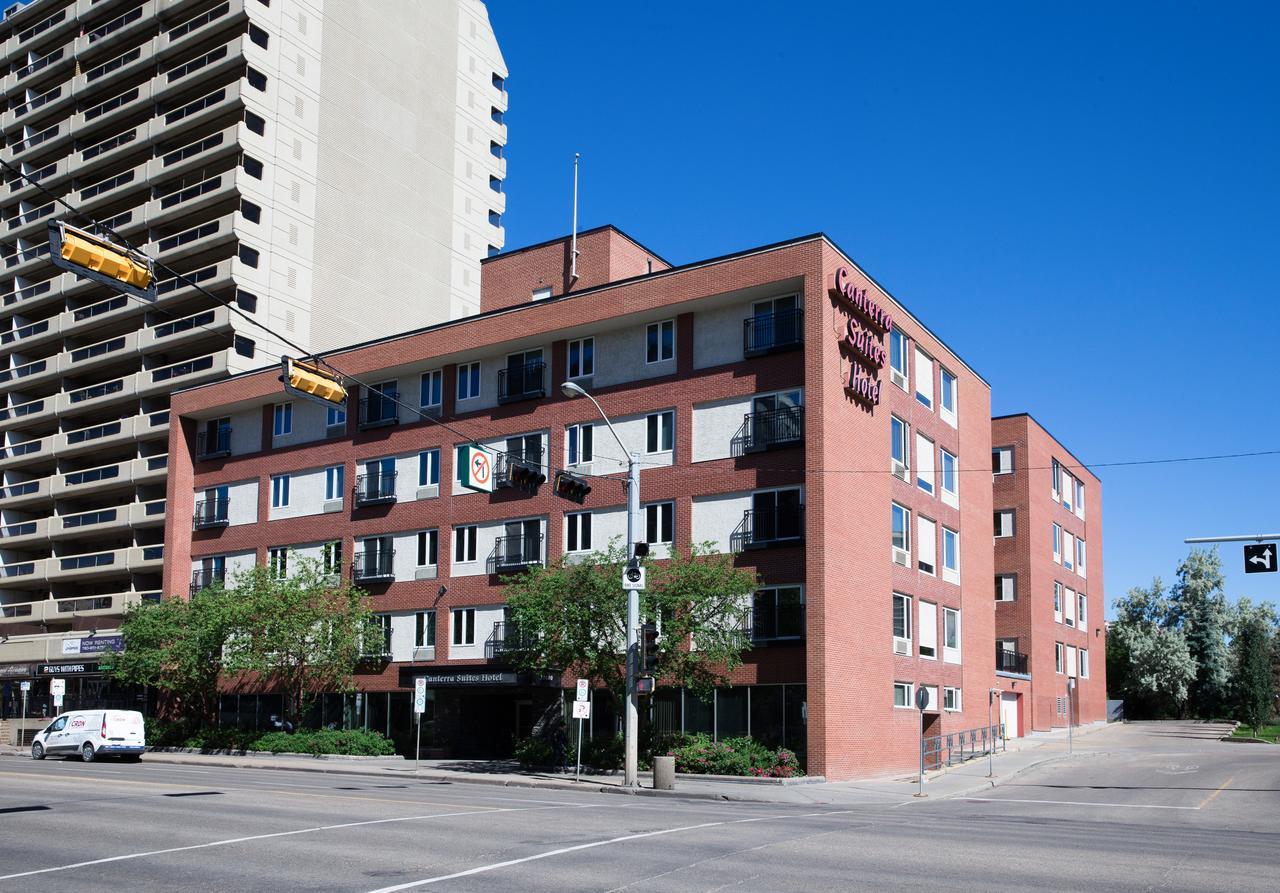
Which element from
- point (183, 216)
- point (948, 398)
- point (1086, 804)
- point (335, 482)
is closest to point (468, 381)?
point (335, 482)

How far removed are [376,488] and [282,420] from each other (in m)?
8.13

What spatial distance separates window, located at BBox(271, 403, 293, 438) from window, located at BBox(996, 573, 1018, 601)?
38.1 metres

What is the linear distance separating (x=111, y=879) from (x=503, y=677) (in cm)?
3049

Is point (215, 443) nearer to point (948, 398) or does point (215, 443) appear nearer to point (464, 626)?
point (464, 626)

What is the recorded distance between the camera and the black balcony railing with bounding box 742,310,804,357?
41938mm

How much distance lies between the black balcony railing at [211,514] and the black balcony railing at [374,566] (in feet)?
32.6

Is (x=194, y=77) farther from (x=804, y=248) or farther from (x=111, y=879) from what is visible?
(x=111, y=879)

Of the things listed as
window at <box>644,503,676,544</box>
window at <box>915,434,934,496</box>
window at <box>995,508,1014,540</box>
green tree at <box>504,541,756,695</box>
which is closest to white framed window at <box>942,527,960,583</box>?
window at <box>915,434,934,496</box>

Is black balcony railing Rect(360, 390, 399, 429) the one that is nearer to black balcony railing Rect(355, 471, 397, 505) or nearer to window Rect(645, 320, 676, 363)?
black balcony railing Rect(355, 471, 397, 505)

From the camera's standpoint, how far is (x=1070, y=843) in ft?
64.7

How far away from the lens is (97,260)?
15.1m

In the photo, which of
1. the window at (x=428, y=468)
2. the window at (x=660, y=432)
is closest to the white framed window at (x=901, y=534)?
the window at (x=660, y=432)

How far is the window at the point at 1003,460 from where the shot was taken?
2662 inches

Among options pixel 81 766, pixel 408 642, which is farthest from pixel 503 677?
pixel 81 766
